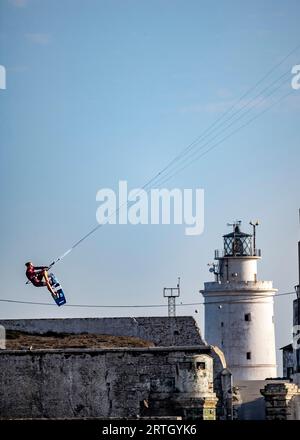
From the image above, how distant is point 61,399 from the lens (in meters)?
58.4

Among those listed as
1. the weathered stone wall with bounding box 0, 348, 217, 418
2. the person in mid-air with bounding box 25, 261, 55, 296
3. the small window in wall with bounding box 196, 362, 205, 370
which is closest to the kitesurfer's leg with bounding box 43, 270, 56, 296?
the person in mid-air with bounding box 25, 261, 55, 296

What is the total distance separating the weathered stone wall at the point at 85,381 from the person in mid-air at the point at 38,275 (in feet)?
11.7

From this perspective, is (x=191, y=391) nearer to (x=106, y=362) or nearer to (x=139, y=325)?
(x=106, y=362)

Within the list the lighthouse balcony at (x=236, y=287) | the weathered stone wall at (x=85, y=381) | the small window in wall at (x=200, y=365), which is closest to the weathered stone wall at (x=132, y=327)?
the weathered stone wall at (x=85, y=381)

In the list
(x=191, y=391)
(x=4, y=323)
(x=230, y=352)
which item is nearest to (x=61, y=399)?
(x=191, y=391)

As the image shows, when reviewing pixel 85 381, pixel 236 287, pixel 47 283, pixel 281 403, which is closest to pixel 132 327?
pixel 85 381

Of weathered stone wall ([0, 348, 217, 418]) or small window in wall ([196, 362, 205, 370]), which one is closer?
small window in wall ([196, 362, 205, 370])

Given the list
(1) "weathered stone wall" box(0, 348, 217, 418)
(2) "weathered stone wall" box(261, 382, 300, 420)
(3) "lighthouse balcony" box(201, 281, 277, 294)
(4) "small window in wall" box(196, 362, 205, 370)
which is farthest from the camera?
(3) "lighthouse balcony" box(201, 281, 277, 294)

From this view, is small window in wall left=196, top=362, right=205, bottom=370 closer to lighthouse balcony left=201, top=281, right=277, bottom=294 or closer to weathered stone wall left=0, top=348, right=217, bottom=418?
weathered stone wall left=0, top=348, right=217, bottom=418

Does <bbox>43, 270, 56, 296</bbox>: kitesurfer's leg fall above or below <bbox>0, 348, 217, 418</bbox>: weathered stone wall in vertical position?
above

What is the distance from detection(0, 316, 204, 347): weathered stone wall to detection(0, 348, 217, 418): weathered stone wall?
648cm

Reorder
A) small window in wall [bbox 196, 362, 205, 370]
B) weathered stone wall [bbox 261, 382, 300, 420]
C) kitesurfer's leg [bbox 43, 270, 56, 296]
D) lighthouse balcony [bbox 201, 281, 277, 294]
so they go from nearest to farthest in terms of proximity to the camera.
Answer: weathered stone wall [bbox 261, 382, 300, 420]
small window in wall [bbox 196, 362, 205, 370]
kitesurfer's leg [bbox 43, 270, 56, 296]
lighthouse balcony [bbox 201, 281, 277, 294]

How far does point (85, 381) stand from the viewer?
193 ft

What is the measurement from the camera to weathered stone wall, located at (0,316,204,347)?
66062 millimetres
